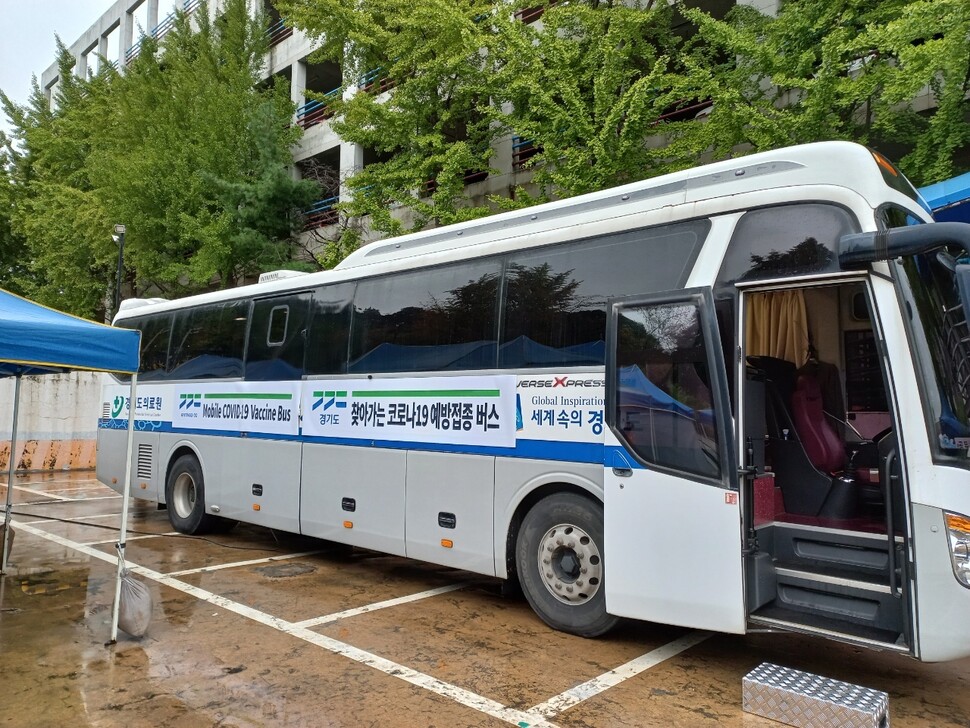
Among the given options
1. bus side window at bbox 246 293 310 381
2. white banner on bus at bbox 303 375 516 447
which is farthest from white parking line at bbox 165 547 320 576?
bus side window at bbox 246 293 310 381

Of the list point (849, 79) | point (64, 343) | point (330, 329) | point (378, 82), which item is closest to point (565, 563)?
point (330, 329)

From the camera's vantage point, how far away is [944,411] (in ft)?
14.1

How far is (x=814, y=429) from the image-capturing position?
615cm

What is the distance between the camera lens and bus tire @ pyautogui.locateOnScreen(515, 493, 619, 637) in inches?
224

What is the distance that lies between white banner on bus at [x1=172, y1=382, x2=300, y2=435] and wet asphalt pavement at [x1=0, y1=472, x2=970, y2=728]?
1.96 metres

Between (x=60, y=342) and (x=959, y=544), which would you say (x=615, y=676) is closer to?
(x=959, y=544)

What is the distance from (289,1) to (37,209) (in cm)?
1480

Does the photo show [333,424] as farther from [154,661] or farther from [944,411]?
[944,411]

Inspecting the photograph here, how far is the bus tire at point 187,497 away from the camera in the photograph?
1028 cm

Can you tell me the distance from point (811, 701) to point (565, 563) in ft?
7.14

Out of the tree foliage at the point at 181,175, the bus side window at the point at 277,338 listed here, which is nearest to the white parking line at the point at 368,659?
the bus side window at the point at 277,338

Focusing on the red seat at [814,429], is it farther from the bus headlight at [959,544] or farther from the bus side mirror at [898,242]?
the bus side mirror at [898,242]

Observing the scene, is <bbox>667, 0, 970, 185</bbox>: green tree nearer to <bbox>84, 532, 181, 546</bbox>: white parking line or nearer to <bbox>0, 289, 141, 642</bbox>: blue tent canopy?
<bbox>0, 289, 141, 642</bbox>: blue tent canopy

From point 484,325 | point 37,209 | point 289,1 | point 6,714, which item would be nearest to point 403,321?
point 484,325
